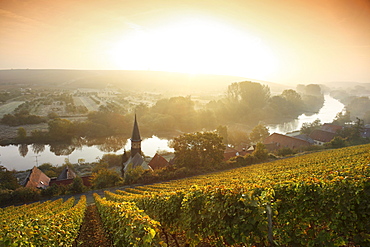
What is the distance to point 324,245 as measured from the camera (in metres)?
3.89

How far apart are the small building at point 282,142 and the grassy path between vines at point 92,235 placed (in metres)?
36.5

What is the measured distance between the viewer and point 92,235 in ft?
27.8

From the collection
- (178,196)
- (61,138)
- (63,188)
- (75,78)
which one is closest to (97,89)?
(75,78)

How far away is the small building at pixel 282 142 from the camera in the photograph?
1542 inches

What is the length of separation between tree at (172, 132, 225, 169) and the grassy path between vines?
46.3 feet

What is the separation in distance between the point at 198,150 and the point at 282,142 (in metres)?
23.5

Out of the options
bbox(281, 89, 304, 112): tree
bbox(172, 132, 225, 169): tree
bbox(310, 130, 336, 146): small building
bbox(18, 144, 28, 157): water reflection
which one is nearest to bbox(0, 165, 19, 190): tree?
bbox(172, 132, 225, 169): tree

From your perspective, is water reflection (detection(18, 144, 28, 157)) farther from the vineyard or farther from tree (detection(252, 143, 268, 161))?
the vineyard

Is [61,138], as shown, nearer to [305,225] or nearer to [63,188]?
[63,188]

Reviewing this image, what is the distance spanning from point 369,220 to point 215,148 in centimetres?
2173

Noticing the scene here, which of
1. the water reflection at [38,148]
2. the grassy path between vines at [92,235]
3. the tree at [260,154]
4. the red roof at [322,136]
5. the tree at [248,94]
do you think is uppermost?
the tree at [248,94]

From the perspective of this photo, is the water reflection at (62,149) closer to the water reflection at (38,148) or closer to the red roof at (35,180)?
the water reflection at (38,148)

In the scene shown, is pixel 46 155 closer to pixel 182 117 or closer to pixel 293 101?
pixel 182 117

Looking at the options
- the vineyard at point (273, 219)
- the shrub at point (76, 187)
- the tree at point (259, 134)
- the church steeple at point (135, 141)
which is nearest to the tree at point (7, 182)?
the shrub at point (76, 187)
